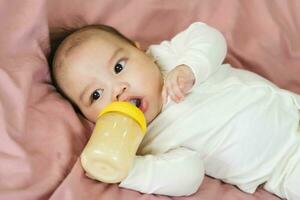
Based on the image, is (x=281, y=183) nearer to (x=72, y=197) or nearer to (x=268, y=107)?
(x=268, y=107)

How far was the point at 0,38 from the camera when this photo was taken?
1.02 m

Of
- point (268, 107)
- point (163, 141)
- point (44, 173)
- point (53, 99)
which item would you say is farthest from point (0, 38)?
point (268, 107)

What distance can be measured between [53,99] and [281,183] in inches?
20.0

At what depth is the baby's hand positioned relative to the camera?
105cm

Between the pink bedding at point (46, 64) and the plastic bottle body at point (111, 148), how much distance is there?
4 cm

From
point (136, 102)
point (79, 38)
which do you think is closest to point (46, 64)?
point (79, 38)

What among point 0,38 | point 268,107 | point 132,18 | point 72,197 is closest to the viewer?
point 72,197

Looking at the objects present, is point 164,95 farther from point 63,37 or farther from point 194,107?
point 63,37

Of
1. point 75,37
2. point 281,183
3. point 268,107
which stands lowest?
point 281,183

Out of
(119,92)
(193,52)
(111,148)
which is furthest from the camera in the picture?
(193,52)

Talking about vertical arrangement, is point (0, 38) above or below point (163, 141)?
above

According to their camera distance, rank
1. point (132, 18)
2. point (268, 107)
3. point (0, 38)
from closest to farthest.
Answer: point (0, 38)
point (268, 107)
point (132, 18)

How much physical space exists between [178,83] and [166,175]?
195 millimetres

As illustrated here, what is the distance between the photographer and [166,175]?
0.98m
